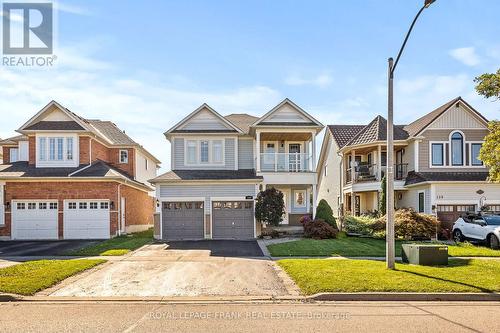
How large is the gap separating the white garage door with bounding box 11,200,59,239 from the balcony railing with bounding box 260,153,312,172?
12.7 metres

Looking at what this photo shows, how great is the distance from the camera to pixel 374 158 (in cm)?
2822

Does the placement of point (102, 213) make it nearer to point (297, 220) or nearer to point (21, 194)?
point (21, 194)

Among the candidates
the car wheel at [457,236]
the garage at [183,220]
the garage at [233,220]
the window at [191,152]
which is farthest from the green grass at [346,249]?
the window at [191,152]

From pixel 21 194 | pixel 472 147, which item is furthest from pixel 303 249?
pixel 21 194

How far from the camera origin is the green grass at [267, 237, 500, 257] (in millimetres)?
16578

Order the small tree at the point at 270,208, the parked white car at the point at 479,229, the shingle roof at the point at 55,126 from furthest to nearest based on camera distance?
the shingle roof at the point at 55,126 → the small tree at the point at 270,208 → the parked white car at the point at 479,229

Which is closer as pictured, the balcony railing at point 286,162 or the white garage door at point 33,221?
the white garage door at point 33,221

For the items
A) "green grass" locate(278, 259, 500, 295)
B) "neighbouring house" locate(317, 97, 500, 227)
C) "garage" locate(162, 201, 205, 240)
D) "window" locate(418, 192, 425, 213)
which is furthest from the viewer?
"window" locate(418, 192, 425, 213)

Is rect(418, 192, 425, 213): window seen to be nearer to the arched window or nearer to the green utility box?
the arched window

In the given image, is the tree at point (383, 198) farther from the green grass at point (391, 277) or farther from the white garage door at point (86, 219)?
the white garage door at point (86, 219)

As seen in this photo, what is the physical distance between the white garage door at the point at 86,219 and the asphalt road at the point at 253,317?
49.9 ft

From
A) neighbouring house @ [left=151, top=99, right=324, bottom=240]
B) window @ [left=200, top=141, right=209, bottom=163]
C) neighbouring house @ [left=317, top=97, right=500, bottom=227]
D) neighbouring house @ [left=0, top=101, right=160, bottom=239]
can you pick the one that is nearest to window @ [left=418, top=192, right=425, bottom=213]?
neighbouring house @ [left=317, top=97, right=500, bottom=227]

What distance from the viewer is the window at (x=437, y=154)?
1011 inches

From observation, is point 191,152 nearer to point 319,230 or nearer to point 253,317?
point 319,230
